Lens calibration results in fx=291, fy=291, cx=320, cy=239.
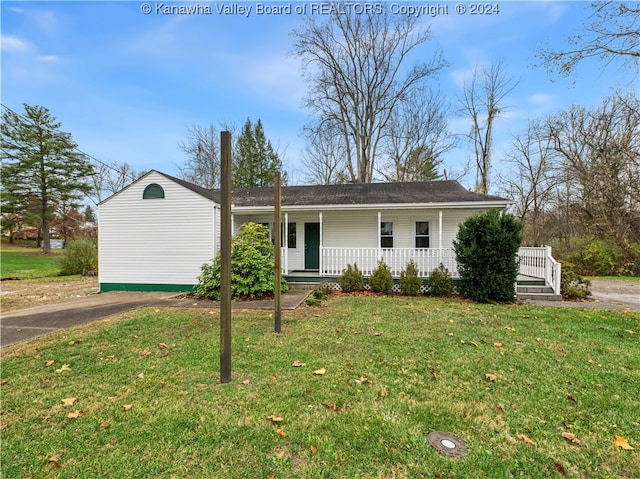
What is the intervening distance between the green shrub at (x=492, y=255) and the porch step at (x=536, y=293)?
1004mm

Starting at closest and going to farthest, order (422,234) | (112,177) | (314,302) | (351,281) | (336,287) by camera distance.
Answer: (314,302)
(351,281)
(336,287)
(422,234)
(112,177)

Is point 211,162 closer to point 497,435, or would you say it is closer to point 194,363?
point 194,363

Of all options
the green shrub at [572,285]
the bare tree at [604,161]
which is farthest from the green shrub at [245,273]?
the bare tree at [604,161]

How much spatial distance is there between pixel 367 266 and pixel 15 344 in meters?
8.66

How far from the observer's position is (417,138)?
23.3 meters

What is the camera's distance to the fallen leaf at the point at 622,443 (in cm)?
220

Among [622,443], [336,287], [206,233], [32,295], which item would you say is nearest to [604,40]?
[622,443]

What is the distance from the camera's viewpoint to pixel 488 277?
786 cm

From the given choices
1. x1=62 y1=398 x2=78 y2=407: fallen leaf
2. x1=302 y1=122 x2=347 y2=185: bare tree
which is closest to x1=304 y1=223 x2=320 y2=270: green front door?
x1=62 y1=398 x2=78 y2=407: fallen leaf

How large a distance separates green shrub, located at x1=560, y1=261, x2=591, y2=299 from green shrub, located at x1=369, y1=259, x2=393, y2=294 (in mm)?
5018

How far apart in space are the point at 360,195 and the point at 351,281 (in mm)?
4131

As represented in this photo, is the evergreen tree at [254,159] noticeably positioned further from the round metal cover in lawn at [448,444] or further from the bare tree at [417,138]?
the round metal cover in lawn at [448,444]

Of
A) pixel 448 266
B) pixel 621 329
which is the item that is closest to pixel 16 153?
pixel 448 266

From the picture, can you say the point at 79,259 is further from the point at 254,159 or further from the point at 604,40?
the point at 604,40
